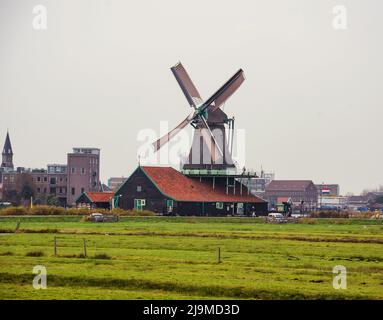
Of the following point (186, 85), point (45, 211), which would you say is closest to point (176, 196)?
point (45, 211)

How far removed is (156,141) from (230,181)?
10769 mm

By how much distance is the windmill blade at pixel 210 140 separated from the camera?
403ft

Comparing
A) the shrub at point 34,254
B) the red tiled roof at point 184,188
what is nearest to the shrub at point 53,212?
the red tiled roof at point 184,188

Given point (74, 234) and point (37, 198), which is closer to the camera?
point (74, 234)

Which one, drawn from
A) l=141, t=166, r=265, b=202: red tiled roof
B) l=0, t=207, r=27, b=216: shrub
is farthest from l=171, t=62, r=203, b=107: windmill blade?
l=0, t=207, r=27, b=216: shrub

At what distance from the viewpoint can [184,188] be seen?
398 feet

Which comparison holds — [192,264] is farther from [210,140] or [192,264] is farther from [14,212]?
[210,140]

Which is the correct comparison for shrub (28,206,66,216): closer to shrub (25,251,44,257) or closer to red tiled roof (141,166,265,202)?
red tiled roof (141,166,265,202)

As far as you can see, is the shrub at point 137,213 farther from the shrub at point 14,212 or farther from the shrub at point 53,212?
the shrub at point 14,212

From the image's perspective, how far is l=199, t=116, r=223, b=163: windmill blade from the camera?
123 metres
